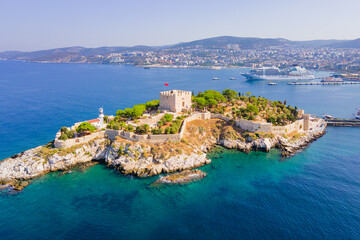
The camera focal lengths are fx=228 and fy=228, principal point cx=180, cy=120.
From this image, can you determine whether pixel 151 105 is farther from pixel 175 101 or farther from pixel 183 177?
pixel 183 177

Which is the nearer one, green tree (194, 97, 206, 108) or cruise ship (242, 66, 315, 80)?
green tree (194, 97, 206, 108)

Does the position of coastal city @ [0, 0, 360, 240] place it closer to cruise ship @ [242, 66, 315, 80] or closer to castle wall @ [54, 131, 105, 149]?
castle wall @ [54, 131, 105, 149]

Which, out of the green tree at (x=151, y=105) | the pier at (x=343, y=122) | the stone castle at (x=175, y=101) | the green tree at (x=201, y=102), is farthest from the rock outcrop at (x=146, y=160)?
the pier at (x=343, y=122)

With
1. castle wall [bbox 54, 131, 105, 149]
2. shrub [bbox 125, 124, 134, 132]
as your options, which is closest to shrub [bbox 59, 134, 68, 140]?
castle wall [bbox 54, 131, 105, 149]

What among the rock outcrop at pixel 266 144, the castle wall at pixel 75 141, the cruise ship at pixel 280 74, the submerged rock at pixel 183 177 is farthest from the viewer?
the cruise ship at pixel 280 74

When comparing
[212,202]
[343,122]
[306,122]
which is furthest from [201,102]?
[343,122]

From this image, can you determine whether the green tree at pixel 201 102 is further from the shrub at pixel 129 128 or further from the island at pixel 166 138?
the shrub at pixel 129 128
